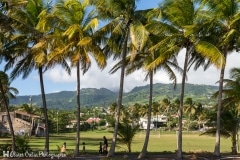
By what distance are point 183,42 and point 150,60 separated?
2.36 meters

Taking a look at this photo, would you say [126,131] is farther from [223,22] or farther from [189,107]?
[189,107]

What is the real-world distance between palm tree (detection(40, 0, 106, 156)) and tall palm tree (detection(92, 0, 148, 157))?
78cm

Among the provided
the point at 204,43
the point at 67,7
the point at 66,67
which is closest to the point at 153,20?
the point at 204,43

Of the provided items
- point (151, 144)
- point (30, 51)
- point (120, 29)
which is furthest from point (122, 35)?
point (151, 144)

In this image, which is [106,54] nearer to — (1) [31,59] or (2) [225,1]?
(1) [31,59]

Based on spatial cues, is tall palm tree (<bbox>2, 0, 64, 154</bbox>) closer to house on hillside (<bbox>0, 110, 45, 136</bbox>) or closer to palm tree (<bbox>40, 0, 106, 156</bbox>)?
palm tree (<bbox>40, 0, 106, 156</bbox>)

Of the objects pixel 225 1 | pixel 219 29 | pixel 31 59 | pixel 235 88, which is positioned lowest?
pixel 235 88

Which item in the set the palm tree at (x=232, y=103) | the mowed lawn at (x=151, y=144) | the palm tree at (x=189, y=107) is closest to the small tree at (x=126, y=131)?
the mowed lawn at (x=151, y=144)

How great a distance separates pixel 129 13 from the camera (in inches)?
832

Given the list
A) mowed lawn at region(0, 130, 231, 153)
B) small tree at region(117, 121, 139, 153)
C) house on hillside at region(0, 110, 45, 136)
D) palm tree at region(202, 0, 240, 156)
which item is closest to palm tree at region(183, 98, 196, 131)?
mowed lawn at region(0, 130, 231, 153)

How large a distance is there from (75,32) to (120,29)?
2.63m

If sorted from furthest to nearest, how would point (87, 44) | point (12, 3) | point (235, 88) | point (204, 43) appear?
1. point (235, 88)
2. point (87, 44)
3. point (204, 43)
4. point (12, 3)

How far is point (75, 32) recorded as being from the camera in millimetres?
21391

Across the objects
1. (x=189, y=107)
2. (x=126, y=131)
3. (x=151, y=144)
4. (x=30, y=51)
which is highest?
(x=30, y=51)
